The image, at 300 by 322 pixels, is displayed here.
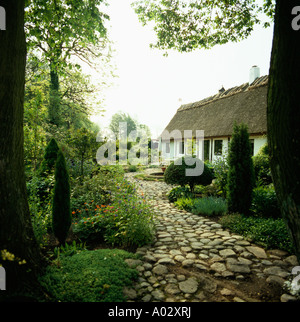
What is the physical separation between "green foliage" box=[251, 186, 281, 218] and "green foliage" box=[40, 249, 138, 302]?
4.06 meters

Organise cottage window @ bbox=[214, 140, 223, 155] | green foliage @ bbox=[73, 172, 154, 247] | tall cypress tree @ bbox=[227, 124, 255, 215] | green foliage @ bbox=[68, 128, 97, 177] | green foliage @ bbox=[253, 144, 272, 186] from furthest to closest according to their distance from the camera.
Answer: cottage window @ bbox=[214, 140, 223, 155]
green foliage @ bbox=[253, 144, 272, 186]
green foliage @ bbox=[68, 128, 97, 177]
tall cypress tree @ bbox=[227, 124, 255, 215]
green foliage @ bbox=[73, 172, 154, 247]

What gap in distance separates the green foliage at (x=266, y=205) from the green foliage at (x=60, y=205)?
15.7ft

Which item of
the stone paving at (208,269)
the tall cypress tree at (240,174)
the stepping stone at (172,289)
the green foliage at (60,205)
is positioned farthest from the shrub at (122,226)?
the tall cypress tree at (240,174)

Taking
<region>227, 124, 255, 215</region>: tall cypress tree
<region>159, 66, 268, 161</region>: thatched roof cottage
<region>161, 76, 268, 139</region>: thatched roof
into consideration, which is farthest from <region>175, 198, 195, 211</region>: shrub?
<region>161, 76, 268, 139</region>: thatched roof

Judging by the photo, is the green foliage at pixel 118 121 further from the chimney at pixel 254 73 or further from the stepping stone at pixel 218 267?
the stepping stone at pixel 218 267

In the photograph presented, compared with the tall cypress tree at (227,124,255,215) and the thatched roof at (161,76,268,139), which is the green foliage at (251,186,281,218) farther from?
the thatched roof at (161,76,268,139)

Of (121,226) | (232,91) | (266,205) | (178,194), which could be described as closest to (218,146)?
(232,91)

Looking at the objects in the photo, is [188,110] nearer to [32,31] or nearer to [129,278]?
[32,31]

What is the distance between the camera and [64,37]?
461 centimetres

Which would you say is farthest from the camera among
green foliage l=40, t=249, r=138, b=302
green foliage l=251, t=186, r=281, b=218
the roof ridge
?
the roof ridge

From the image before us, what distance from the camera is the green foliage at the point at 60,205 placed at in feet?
12.7

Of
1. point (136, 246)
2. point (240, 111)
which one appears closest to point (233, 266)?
point (136, 246)

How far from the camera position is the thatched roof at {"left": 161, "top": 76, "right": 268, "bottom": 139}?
13.6 metres

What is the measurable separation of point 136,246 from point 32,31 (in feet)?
15.9
